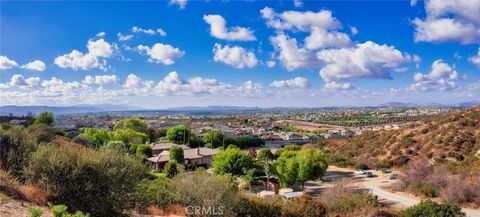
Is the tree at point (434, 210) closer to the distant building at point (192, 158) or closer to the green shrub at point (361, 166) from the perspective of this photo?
the green shrub at point (361, 166)

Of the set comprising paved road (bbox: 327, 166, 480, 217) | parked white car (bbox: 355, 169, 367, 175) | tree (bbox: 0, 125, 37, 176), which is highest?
tree (bbox: 0, 125, 37, 176)

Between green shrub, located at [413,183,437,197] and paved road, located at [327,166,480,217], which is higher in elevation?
green shrub, located at [413,183,437,197]

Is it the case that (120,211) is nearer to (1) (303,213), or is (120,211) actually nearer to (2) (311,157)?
(1) (303,213)

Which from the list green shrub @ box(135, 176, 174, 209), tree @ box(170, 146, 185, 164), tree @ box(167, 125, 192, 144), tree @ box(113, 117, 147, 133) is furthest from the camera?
tree @ box(113, 117, 147, 133)

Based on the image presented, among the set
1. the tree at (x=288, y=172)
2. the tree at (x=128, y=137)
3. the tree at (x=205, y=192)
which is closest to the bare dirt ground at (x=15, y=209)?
the tree at (x=205, y=192)

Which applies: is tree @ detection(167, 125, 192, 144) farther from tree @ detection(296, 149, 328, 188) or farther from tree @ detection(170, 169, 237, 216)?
tree @ detection(170, 169, 237, 216)

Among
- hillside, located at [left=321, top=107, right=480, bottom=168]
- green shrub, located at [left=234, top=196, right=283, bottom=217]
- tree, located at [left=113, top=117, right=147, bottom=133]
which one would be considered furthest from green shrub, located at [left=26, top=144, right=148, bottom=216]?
tree, located at [left=113, top=117, right=147, bottom=133]

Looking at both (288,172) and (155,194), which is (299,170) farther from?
(155,194)
